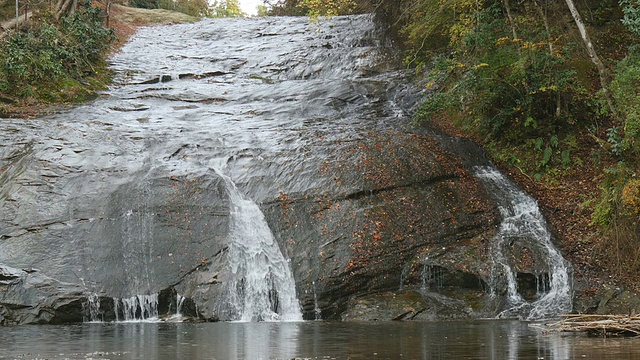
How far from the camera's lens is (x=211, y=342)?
825 cm

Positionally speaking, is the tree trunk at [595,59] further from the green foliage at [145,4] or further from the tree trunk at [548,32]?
the green foliage at [145,4]

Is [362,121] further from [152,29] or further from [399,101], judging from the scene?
[152,29]

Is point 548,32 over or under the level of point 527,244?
over

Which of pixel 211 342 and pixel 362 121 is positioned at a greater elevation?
pixel 362 121

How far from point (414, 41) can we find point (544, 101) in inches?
209

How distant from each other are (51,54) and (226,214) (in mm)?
10473

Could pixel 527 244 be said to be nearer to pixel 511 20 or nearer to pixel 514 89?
pixel 514 89

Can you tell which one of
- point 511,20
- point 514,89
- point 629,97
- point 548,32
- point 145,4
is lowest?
point 629,97

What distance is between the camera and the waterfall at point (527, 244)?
38.7 ft

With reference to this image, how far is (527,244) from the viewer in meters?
13.0

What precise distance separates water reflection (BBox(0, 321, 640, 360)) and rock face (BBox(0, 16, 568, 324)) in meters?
1.01

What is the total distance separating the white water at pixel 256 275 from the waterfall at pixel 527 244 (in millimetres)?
3704

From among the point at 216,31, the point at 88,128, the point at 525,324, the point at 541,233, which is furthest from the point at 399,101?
the point at 216,31

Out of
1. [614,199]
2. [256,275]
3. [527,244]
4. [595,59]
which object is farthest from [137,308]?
[595,59]
